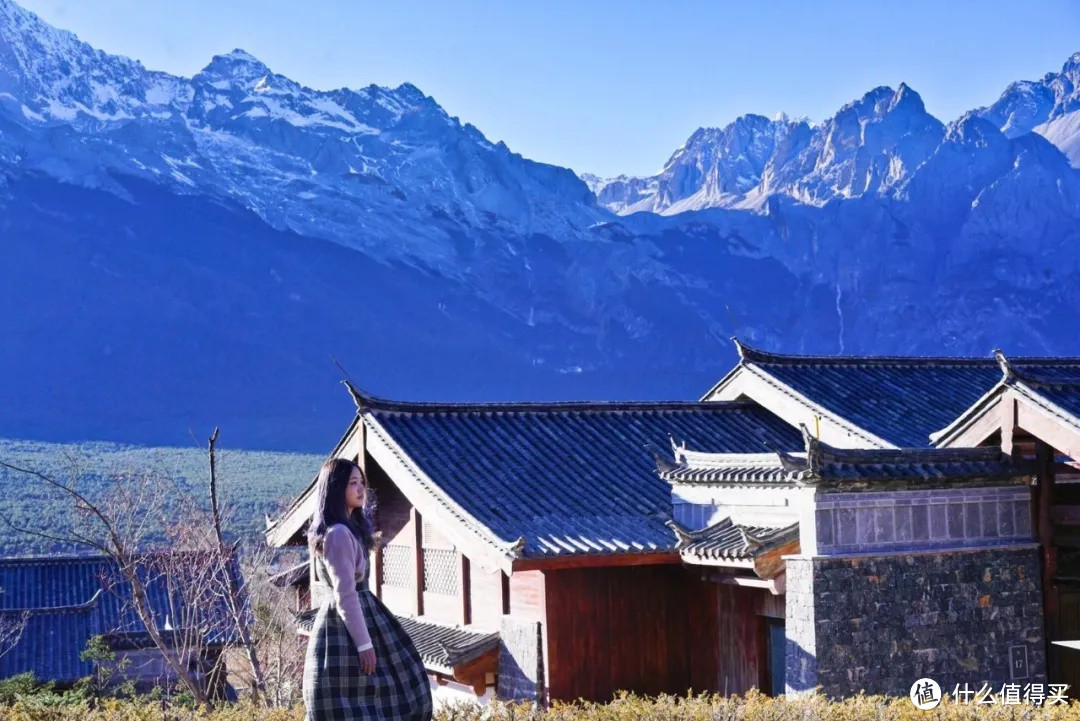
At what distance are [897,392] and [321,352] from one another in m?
80.2

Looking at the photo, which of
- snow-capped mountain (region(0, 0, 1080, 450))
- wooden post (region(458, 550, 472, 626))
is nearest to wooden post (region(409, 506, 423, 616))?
wooden post (region(458, 550, 472, 626))

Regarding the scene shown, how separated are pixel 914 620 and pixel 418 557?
6907 mm

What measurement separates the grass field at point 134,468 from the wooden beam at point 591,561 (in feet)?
68.0

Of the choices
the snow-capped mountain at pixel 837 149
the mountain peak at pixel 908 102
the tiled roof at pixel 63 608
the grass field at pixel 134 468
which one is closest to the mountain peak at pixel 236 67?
the snow-capped mountain at pixel 837 149

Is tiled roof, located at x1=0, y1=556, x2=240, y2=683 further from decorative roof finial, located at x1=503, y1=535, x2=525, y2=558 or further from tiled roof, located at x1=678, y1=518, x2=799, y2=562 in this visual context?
tiled roof, located at x1=678, y1=518, x2=799, y2=562

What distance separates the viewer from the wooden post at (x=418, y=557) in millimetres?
16547

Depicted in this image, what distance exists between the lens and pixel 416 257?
113000mm

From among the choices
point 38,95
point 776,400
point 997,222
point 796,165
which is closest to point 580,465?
point 776,400

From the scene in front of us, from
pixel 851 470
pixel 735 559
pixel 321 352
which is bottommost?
pixel 735 559

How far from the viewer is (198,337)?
93.4 metres

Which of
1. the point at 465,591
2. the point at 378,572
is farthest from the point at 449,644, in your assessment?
the point at 378,572

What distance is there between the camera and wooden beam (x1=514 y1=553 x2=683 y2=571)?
13000mm

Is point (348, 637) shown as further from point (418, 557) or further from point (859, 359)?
point (859, 359)

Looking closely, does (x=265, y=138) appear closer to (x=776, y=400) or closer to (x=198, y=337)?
(x=198, y=337)
